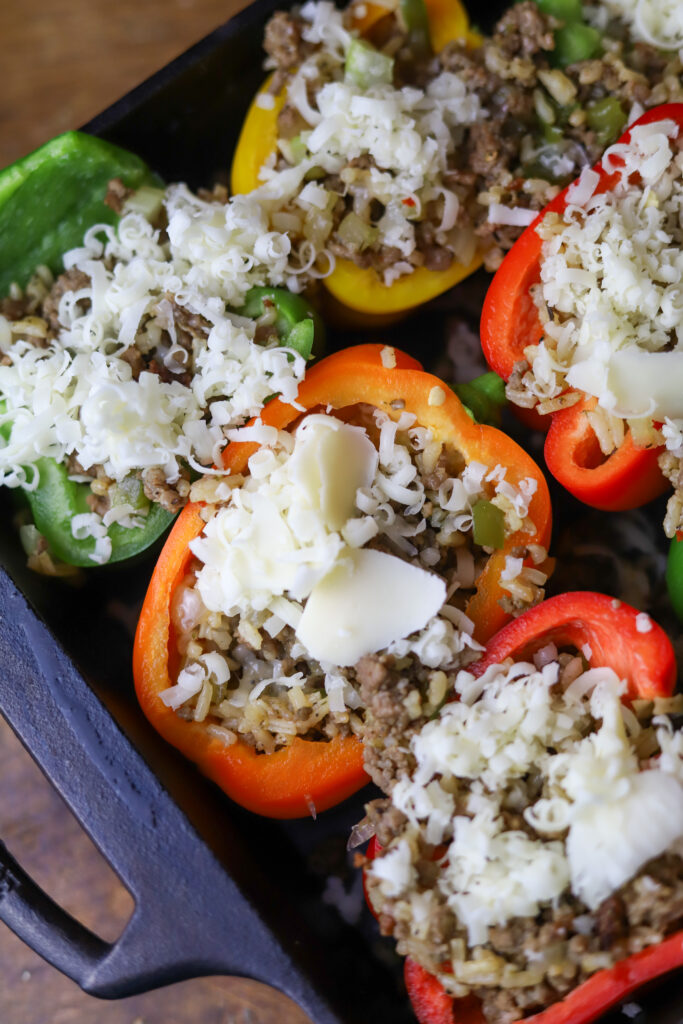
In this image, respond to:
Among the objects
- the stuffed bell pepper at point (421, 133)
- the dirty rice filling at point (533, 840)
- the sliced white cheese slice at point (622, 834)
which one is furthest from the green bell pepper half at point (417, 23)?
the sliced white cheese slice at point (622, 834)

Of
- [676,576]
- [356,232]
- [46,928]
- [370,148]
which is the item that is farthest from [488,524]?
[46,928]

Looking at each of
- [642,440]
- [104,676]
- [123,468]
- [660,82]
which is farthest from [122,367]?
[660,82]

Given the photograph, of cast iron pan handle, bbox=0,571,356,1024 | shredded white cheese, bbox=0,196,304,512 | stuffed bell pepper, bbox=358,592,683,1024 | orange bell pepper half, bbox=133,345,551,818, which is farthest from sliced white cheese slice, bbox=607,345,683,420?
cast iron pan handle, bbox=0,571,356,1024

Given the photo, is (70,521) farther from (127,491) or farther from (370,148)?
(370,148)

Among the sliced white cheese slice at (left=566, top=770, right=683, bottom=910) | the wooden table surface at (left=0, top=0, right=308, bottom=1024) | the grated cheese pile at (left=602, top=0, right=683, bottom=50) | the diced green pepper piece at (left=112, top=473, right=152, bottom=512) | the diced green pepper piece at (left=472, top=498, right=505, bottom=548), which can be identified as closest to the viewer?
the sliced white cheese slice at (left=566, top=770, right=683, bottom=910)

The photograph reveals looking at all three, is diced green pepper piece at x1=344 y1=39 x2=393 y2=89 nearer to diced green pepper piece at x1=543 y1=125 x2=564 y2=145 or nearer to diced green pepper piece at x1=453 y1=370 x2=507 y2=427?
diced green pepper piece at x1=543 y1=125 x2=564 y2=145

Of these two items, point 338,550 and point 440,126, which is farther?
point 440,126
